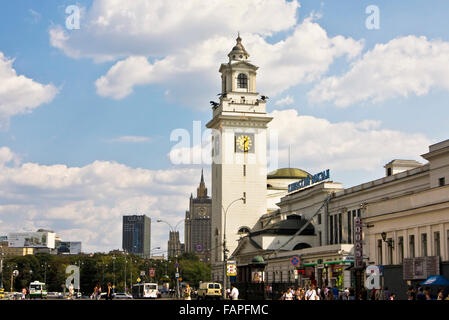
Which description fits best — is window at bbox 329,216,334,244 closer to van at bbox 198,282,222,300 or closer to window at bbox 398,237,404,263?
van at bbox 198,282,222,300

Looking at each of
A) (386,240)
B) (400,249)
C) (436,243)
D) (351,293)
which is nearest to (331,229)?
(386,240)

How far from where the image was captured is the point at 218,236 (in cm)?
13338

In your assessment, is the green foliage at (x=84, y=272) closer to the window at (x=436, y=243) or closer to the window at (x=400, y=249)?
the window at (x=400, y=249)

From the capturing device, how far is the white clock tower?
424 feet

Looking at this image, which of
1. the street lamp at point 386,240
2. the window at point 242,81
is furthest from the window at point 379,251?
the window at point 242,81

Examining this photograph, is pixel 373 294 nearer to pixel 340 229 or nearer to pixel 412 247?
pixel 412 247

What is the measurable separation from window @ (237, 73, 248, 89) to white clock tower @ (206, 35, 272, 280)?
2.48m

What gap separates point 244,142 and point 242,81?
13.0m

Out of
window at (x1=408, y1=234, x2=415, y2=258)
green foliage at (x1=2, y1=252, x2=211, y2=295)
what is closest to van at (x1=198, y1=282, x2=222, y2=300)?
window at (x1=408, y1=234, x2=415, y2=258)

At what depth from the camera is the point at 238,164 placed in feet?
428

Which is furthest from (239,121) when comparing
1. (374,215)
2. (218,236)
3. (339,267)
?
(374,215)

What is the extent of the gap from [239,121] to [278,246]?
1167 inches

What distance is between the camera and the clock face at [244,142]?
5113 inches
